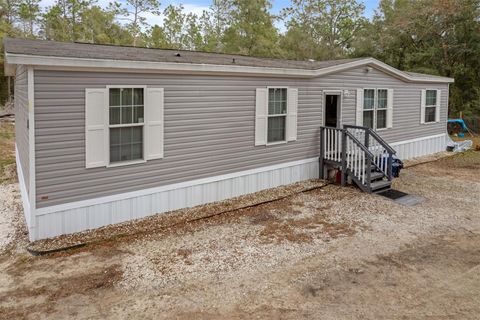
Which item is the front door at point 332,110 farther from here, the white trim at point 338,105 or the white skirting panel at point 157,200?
the white skirting panel at point 157,200

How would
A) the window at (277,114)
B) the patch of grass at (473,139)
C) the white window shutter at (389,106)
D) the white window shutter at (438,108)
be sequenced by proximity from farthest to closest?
the patch of grass at (473,139), the white window shutter at (438,108), the white window shutter at (389,106), the window at (277,114)

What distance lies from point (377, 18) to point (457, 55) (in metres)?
6.95

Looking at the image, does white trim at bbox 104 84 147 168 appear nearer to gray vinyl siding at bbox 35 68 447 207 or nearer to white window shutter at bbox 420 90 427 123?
gray vinyl siding at bbox 35 68 447 207

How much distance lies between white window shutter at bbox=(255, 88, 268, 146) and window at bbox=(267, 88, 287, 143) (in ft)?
0.50

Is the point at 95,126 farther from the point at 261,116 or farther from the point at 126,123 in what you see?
the point at 261,116

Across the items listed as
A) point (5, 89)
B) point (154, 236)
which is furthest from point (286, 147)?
point (5, 89)

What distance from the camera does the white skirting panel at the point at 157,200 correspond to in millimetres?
5727

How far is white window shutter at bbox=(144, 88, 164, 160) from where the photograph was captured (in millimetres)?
6457

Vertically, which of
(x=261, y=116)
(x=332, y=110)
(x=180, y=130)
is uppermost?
(x=332, y=110)

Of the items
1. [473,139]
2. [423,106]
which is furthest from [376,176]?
[473,139]

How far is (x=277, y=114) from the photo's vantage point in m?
8.65

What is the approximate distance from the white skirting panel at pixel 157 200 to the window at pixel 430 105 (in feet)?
21.0

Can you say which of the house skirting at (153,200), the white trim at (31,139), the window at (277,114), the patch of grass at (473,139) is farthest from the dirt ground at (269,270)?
the patch of grass at (473,139)

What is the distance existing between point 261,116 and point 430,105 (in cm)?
812
